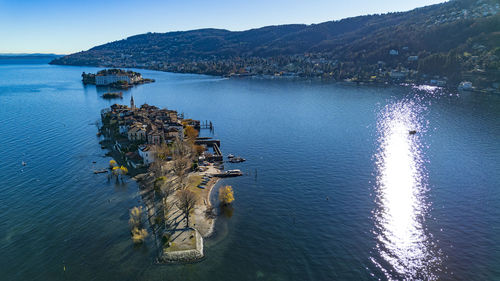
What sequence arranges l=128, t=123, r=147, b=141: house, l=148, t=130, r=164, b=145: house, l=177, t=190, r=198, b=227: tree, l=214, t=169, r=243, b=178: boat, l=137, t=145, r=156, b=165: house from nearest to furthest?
1. l=177, t=190, r=198, b=227: tree
2. l=214, t=169, r=243, b=178: boat
3. l=137, t=145, r=156, b=165: house
4. l=148, t=130, r=164, b=145: house
5. l=128, t=123, r=147, b=141: house

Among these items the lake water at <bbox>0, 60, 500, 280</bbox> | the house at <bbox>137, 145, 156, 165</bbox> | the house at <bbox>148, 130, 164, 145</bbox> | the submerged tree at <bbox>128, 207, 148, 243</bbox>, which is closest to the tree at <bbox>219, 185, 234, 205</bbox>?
the lake water at <bbox>0, 60, 500, 280</bbox>

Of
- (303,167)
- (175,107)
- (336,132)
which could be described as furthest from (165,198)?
(175,107)

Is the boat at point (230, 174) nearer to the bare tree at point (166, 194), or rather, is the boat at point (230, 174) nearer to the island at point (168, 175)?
the island at point (168, 175)

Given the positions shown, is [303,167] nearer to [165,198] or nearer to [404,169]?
[404,169]

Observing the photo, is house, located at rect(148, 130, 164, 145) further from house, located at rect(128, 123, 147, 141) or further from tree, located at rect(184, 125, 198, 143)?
tree, located at rect(184, 125, 198, 143)

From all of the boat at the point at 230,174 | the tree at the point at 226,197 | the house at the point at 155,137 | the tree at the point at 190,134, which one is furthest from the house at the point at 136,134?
the tree at the point at 226,197
